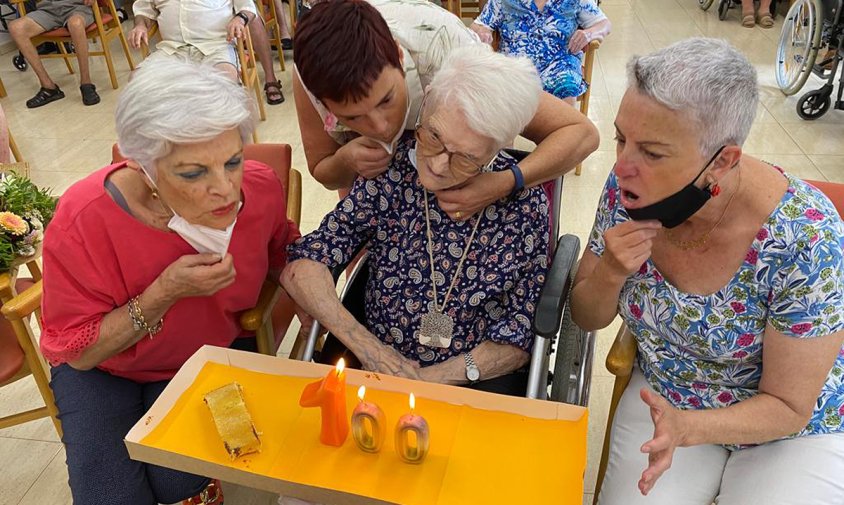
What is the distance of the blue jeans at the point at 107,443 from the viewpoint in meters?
1.58

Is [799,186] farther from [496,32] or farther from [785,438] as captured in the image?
[496,32]

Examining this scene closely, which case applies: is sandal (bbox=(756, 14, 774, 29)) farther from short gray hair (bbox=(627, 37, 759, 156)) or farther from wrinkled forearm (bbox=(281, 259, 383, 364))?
wrinkled forearm (bbox=(281, 259, 383, 364))

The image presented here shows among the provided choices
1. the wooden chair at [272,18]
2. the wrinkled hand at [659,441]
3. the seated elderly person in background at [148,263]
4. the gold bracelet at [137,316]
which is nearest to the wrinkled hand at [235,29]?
the wooden chair at [272,18]

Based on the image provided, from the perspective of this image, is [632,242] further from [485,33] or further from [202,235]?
[485,33]

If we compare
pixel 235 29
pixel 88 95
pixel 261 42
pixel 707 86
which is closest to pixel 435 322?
pixel 707 86

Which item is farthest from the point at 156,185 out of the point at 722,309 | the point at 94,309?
the point at 722,309

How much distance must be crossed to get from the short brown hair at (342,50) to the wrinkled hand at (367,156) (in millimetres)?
214

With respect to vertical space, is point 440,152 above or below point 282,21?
above

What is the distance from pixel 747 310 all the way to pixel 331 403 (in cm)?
92

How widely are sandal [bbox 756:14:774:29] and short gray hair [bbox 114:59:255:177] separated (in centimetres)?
682

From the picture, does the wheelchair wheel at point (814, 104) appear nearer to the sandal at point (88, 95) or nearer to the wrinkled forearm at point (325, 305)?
the wrinkled forearm at point (325, 305)

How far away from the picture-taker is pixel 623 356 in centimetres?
155

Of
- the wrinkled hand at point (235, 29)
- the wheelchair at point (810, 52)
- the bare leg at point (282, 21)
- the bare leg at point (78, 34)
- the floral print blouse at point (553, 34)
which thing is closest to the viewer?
the floral print blouse at point (553, 34)

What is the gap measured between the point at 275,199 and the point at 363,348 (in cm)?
50
